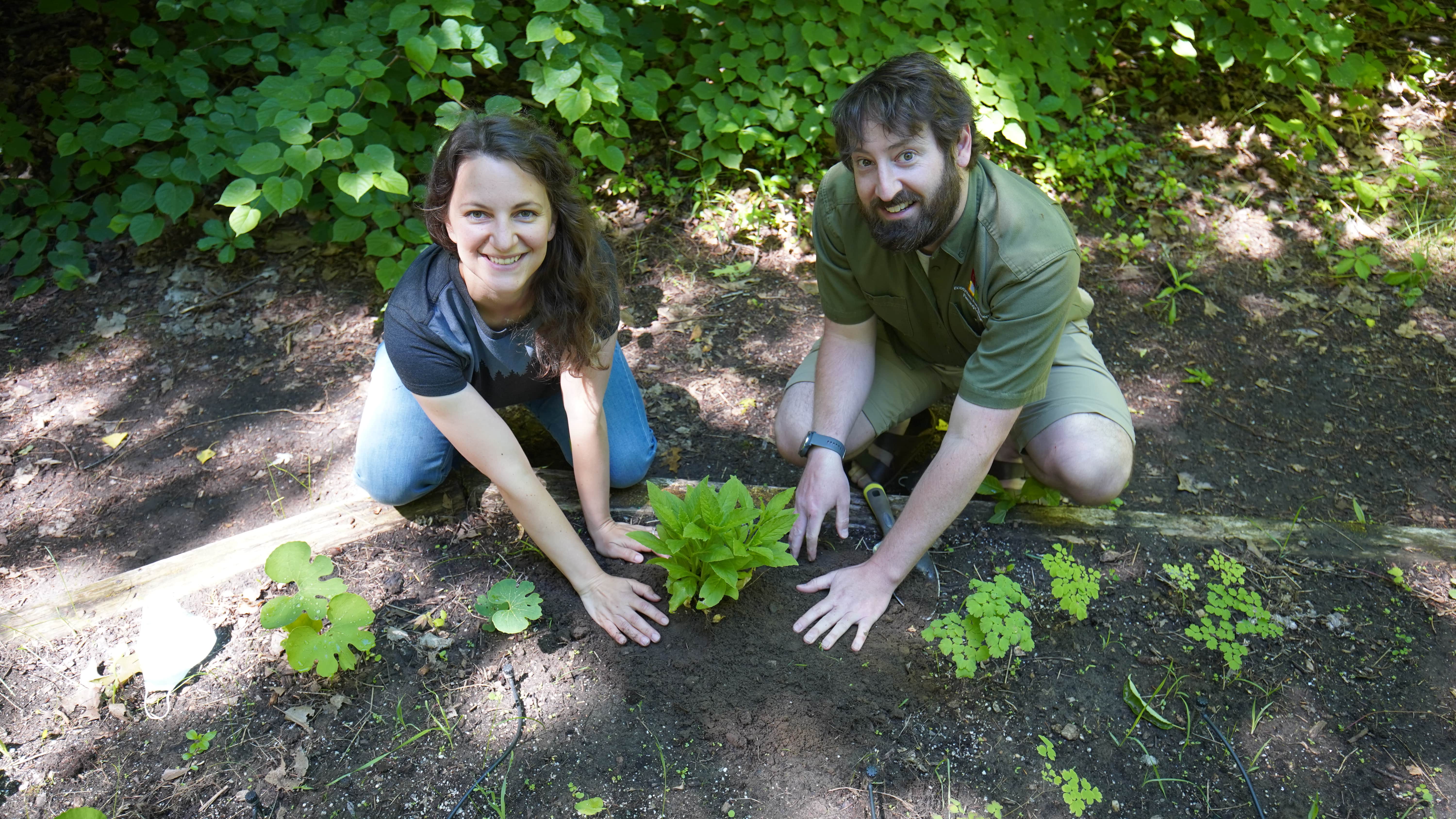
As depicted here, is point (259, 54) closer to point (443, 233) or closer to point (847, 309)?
point (443, 233)

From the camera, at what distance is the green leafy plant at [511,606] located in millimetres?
2279

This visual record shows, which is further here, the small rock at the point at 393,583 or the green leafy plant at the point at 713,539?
the small rock at the point at 393,583

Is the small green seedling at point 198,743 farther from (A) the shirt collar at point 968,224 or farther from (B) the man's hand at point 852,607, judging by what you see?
(A) the shirt collar at point 968,224

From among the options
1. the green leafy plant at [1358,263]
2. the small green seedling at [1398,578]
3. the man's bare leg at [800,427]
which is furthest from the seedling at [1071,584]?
the green leafy plant at [1358,263]

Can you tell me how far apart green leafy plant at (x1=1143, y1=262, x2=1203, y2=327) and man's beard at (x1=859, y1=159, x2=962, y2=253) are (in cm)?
209

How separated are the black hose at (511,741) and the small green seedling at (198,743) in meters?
0.65

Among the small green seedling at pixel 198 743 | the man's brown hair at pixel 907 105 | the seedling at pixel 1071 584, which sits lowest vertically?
the small green seedling at pixel 198 743

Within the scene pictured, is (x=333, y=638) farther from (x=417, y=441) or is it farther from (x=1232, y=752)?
(x=1232, y=752)

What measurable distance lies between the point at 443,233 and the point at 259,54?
2144 mm

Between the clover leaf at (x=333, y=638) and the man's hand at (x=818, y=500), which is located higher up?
the man's hand at (x=818, y=500)

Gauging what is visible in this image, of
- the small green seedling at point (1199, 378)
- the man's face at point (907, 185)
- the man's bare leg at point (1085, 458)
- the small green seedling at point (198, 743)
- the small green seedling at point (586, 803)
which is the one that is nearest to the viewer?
the small green seedling at point (586, 803)

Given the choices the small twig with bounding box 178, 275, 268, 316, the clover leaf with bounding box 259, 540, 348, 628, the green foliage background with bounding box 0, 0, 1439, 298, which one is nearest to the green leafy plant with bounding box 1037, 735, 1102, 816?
the clover leaf with bounding box 259, 540, 348, 628

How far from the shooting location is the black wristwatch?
8.62 feet

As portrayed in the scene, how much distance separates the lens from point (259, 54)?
3.60 metres
